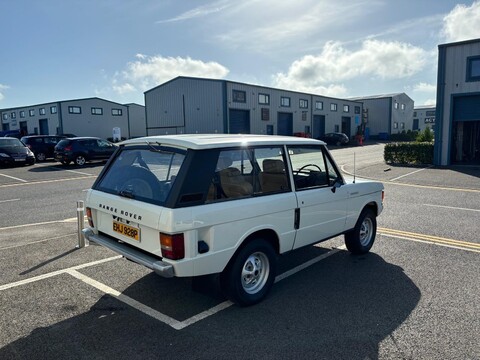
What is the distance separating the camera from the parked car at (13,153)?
1967 cm

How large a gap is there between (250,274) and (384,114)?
5628cm

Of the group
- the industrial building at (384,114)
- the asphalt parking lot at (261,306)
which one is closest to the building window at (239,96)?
the industrial building at (384,114)

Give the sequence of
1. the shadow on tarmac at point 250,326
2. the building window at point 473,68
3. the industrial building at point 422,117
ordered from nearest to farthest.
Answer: the shadow on tarmac at point 250,326 < the building window at point 473,68 < the industrial building at point 422,117

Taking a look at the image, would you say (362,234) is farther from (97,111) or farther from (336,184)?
(97,111)

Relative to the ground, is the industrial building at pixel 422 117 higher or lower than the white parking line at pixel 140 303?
higher

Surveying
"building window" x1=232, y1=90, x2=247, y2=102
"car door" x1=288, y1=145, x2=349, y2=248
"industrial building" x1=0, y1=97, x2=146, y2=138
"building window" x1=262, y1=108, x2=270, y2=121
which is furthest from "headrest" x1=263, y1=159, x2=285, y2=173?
"industrial building" x1=0, y1=97, x2=146, y2=138

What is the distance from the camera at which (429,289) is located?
4371mm

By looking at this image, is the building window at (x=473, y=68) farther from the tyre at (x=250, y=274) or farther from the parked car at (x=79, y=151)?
the parked car at (x=79, y=151)

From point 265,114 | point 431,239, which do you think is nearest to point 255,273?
point 431,239

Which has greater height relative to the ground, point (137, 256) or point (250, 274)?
point (137, 256)

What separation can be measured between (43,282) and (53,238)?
81.8 inches

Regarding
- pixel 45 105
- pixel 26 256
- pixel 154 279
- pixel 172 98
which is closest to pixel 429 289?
pixel 154 279

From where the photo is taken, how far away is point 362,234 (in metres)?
5.70

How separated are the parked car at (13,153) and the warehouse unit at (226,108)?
1642 cm
